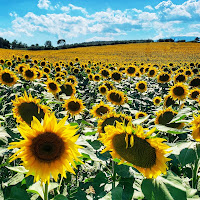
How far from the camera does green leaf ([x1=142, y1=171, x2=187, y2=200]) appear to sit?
1.35 metres

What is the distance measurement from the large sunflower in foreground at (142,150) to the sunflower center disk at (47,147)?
1.30 feet

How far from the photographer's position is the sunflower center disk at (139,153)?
1.46m

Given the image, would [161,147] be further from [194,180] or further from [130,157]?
[194,180]

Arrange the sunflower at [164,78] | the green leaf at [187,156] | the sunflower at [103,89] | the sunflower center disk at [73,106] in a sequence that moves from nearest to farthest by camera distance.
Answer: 1. the green leaf at [187,156]
2. the sunflower center disk at [73,106]
3. the sunflower at [103,89]
4. the sunflower at [164,78]

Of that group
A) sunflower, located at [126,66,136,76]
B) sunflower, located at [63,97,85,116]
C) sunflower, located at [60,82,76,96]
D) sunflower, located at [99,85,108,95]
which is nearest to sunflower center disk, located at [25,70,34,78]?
sunflower, located at [60,82,76,96]

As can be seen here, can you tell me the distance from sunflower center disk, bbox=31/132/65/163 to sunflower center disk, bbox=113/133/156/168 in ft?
1.29

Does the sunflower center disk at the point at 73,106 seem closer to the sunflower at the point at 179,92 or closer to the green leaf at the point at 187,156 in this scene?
the sunflower at the point at 179,92

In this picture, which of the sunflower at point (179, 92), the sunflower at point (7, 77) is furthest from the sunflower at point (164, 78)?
the sunflower at point (7, 77)

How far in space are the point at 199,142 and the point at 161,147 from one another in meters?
0.50

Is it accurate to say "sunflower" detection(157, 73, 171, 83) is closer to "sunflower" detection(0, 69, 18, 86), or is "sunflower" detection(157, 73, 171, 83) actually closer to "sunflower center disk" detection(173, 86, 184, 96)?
"sunflower center disk" detection(173, 86, 184, 96)

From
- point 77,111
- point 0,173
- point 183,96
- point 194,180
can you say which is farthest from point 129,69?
point 194,180

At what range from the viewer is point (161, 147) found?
Result: 4.85 ft

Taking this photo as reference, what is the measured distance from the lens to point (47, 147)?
4.70 feet

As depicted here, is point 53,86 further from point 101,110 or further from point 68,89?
point 101,110
